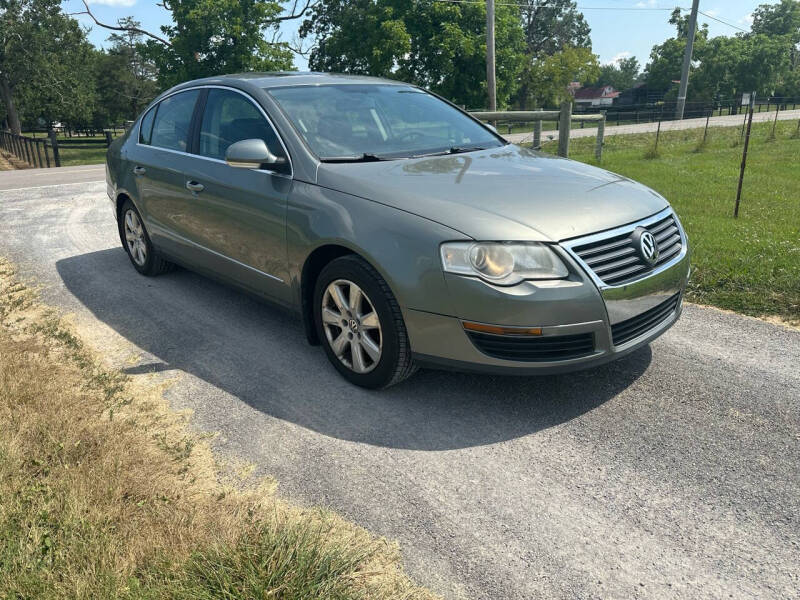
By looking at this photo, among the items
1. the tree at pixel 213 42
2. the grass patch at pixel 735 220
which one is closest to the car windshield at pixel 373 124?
the grass patch at pixel 735 220

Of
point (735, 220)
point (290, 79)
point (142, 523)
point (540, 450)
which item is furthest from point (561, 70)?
point (142, 523)

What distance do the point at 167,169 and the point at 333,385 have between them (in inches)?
95.1

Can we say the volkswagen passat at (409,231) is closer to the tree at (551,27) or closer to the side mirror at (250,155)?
the side mirror at (250,155)

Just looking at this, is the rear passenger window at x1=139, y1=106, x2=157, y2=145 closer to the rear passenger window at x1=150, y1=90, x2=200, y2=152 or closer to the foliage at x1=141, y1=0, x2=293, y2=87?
the rear passenger window at x1=150, y1=90, x2=200, y2=152

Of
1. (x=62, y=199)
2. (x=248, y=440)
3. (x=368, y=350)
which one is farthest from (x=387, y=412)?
(x=62, y=199)

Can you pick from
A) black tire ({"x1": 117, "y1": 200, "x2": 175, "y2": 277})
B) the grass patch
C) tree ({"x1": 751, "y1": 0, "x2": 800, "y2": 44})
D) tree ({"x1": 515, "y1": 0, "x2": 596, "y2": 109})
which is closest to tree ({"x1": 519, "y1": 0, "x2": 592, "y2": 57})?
tree ({"x1": 515, "y1": 0, "x2": 596, "y2": 109})

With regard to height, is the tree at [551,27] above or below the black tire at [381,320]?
above

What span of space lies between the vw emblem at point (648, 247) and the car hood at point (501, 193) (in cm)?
11

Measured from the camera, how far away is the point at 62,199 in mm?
10797

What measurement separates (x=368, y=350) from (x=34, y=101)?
189 feet

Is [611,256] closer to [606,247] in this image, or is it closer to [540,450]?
[606,247]

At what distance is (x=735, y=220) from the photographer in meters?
7.73

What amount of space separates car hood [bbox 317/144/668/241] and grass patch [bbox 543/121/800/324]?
196 centimetres

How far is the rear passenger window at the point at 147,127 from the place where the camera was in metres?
5.78
